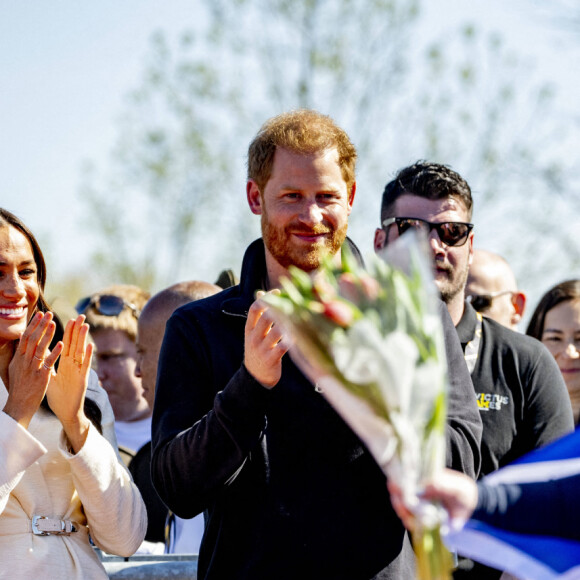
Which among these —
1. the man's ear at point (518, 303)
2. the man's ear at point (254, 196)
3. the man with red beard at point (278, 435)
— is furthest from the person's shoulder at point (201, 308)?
the man's ear at point (518, 303)

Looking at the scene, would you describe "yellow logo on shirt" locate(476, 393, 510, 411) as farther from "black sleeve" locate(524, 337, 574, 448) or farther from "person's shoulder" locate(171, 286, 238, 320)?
"person's shoulder" locate(171, 286, 238, 320)

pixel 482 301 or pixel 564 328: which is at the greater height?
pixel 482 301

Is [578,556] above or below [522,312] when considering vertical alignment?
above

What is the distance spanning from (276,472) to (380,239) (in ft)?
5.56

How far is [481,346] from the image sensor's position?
12.9 ft

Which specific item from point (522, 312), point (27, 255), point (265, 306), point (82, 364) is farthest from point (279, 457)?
point (522, 312)

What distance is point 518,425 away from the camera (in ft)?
12.3

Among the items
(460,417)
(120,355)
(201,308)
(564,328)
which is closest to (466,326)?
(460,417)

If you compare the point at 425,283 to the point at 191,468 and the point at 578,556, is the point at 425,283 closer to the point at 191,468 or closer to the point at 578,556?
the point at 578,556

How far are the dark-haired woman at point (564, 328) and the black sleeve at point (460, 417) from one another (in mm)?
2289

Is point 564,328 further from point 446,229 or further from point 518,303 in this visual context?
point 446,229

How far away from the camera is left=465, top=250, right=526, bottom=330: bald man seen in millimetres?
5293

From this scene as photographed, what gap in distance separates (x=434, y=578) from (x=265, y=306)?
1.00m

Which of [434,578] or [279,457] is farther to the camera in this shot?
[279,457]
